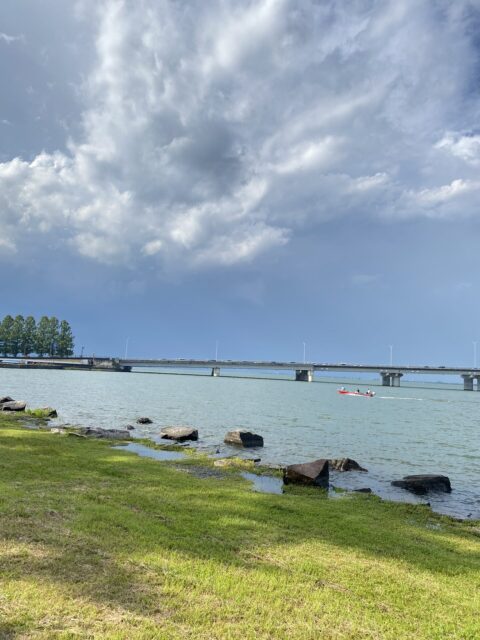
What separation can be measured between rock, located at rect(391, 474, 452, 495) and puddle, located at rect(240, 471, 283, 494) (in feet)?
21.8

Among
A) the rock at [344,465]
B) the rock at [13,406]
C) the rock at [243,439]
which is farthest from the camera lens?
the rock at [13,406]

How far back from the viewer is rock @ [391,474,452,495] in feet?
71.7

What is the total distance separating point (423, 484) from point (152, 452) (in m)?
15.8

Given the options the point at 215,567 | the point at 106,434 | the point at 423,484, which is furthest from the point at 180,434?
the point at 215,567

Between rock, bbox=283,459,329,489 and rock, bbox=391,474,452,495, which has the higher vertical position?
rock, bbox=283,459,329,489

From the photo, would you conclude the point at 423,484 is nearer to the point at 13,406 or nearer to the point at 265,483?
the point at 265,483

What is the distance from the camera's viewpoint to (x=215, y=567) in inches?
329

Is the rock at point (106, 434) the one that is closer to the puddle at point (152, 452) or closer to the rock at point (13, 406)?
the puddle at point (152, 452)

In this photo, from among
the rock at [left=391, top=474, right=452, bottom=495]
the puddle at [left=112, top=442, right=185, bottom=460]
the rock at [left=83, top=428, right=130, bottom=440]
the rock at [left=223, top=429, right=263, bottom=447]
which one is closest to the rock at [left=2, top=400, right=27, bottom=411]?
the rock at [left=83, top=428, right=130, bottom=440]

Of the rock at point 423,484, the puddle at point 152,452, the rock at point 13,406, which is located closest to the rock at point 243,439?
the puddle at point 152,452

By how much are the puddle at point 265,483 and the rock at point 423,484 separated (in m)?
6.66

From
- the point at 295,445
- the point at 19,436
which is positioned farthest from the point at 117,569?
the point at 295,445

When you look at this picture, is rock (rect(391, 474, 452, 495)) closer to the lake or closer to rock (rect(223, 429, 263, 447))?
the lake

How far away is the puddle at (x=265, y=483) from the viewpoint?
19031 millimetres
